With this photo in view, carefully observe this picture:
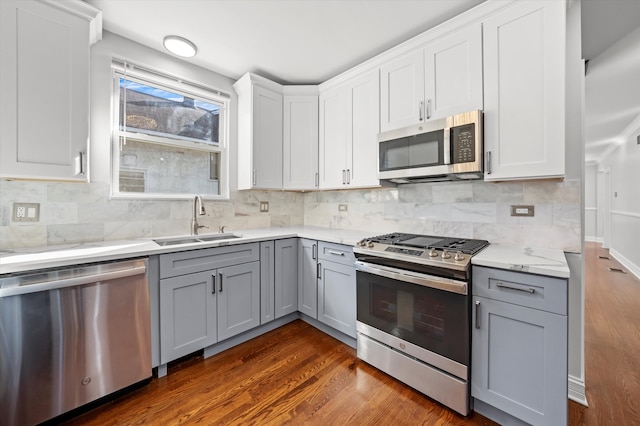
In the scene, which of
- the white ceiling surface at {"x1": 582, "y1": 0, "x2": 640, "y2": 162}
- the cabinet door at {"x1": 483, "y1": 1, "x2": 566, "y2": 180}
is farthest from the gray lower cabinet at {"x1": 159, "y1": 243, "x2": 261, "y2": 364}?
the white ceiling surface at {"x1": 582, "y1": 0, "x2": 640, "y2": 162}

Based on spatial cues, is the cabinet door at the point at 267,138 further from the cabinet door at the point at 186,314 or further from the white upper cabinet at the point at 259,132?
the cabinet door at the point at 186,314

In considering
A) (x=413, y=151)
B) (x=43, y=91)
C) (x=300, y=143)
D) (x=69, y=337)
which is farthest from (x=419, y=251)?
(x=43, y=91)

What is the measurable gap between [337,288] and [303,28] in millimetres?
2142

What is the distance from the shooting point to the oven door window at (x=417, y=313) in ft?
5.01

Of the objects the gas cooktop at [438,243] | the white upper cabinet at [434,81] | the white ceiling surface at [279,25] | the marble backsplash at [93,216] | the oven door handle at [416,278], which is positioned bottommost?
the oven door handle at [416,278]

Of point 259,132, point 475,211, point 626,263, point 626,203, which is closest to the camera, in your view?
point 475,211

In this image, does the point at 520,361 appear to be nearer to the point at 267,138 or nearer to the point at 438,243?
the point at 438,243

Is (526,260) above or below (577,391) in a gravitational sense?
above

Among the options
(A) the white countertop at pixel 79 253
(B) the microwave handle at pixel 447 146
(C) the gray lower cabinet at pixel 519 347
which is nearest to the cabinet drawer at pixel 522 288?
(C) the gray lower cabinet at pixel 519 347

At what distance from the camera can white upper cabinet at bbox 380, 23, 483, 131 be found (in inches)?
71.8

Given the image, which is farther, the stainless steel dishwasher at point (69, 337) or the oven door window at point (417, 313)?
the oven door window at point (417, 313)

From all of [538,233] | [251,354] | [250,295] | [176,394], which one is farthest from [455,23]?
[176,394]

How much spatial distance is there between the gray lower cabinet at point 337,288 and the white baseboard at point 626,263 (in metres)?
5.37

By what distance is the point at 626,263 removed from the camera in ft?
16.5
